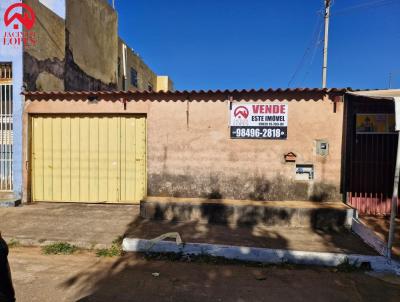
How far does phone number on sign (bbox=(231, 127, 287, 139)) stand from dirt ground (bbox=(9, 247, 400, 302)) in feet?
10.1

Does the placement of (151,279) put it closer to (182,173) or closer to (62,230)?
(62,230)

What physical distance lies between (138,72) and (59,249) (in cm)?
1493

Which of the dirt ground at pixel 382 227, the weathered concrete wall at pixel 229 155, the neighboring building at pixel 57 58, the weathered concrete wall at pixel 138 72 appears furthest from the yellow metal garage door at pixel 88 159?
the weathered concrete wall at pixel 138 72

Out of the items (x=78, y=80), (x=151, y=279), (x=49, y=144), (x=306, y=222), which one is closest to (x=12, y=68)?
(x=49, y=144)

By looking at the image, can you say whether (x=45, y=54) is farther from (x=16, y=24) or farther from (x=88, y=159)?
A: (x=88, y=159)

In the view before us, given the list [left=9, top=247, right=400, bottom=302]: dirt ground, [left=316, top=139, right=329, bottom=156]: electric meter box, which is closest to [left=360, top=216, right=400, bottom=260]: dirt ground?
[left=9, top=247, right=400, bottom=302]: dirt ground

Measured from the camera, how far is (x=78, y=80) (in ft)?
32.4

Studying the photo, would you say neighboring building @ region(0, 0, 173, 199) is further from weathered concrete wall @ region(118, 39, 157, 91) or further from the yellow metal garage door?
the yellow metal garage door

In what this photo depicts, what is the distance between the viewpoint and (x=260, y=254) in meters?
4.36

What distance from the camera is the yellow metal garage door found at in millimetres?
7145

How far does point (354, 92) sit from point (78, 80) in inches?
341

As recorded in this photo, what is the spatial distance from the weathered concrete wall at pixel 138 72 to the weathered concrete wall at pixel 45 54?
5601mm

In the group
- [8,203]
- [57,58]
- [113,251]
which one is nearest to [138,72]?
[57,58]

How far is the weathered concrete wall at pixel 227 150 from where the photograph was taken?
6.25 metres
